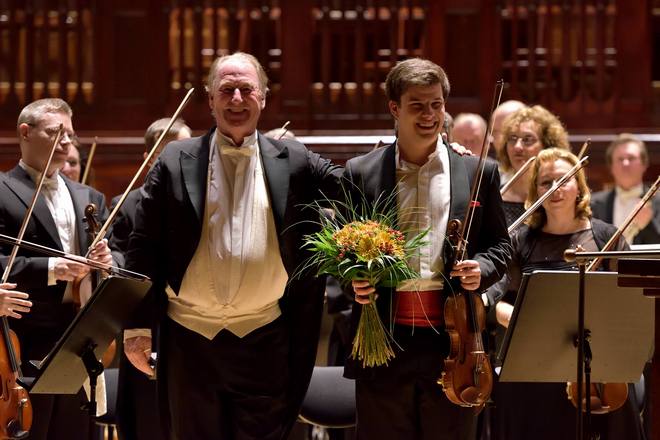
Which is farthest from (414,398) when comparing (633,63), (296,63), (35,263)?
(633,63)

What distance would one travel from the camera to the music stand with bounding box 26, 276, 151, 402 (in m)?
3.62

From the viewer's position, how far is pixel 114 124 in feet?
23.0

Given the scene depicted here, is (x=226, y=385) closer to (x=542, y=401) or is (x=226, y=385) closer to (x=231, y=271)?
(x=231, y=271)

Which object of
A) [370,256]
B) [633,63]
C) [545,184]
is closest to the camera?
[370,256]

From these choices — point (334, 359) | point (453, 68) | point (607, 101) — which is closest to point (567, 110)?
point (607, 101)

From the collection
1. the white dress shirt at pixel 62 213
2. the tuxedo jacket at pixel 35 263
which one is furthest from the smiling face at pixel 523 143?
the white dress shirt at pixel 62 213

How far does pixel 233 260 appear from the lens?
3.49 m

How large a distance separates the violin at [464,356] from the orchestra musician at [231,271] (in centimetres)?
48

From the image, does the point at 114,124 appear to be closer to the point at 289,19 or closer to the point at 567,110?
the point at 289,19

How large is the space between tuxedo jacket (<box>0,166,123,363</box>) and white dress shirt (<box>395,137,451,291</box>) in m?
1.32

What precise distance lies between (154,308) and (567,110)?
12.9 ft

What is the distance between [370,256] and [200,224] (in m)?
0.55

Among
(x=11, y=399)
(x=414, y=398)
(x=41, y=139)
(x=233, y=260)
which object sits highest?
(x=41, y=139)

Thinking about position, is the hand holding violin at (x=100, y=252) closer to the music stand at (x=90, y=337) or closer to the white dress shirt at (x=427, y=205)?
the music stand at (x=90, y=337)
